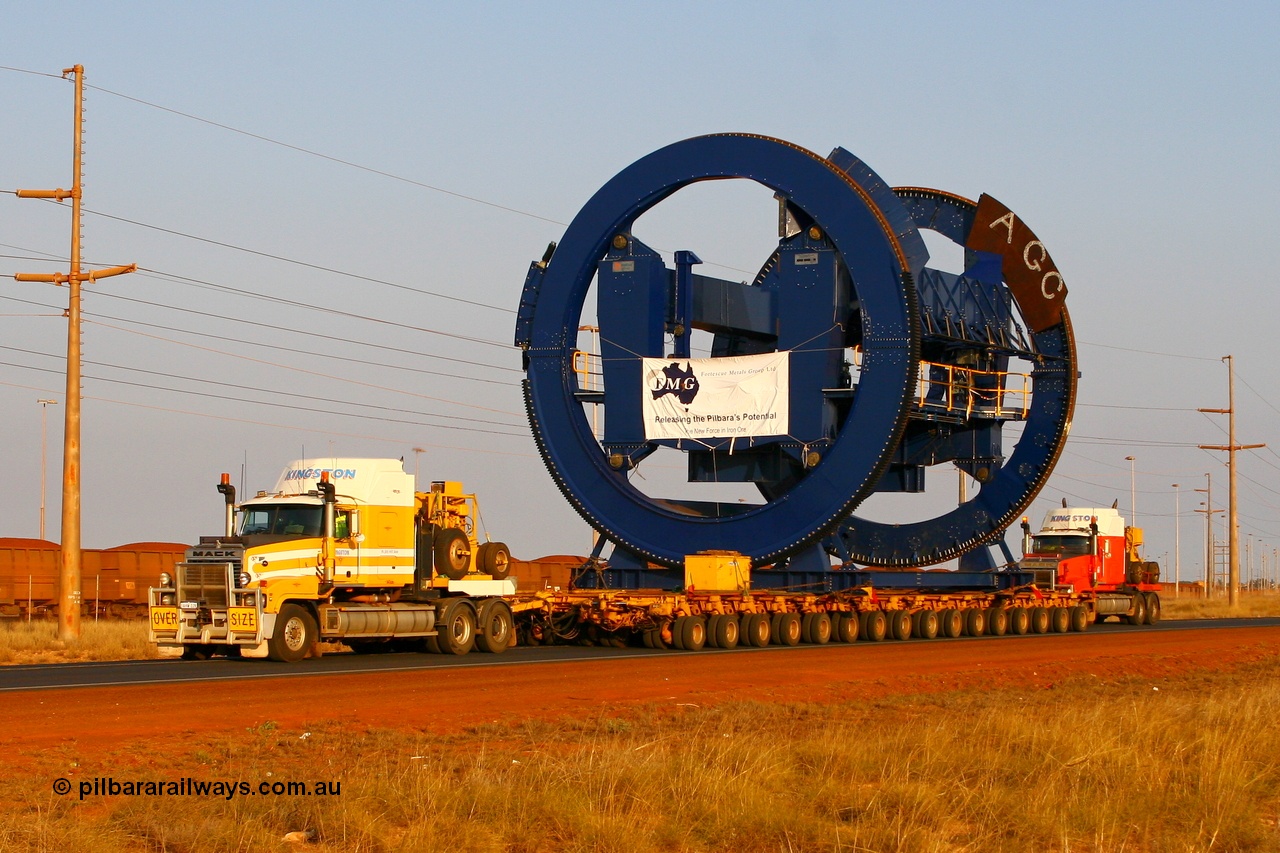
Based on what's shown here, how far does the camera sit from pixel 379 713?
19641mm

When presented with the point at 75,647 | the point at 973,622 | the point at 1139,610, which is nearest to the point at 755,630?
the point at 973,622

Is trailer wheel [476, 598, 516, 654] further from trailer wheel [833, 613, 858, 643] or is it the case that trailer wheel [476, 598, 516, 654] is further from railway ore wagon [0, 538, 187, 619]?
railway ore wagon [0, 538, 187, 619]

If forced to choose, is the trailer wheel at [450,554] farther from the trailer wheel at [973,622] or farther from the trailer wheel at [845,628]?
the trailer wheel at [973,622]

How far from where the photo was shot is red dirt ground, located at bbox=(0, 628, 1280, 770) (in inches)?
709

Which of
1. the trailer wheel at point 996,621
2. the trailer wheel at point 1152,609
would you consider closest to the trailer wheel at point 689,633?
the trailer wheel at point 996,621

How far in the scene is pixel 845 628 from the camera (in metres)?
38.9

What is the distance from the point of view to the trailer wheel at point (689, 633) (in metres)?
34.3

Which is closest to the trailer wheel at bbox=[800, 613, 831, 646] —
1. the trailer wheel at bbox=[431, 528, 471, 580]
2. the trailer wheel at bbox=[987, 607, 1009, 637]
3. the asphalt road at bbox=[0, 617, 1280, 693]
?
the asphalt road at bbox=[0, 617, 1280, 693]

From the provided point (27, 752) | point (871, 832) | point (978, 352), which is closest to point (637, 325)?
point (978, 352)

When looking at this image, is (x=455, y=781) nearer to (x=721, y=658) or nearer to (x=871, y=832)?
(x=871, y=832)

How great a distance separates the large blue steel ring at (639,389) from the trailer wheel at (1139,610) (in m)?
19.3

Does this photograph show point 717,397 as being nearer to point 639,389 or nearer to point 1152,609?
point 639,389

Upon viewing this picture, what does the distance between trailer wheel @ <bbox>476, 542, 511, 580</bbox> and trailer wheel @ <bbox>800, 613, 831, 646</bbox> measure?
8575 millimetres

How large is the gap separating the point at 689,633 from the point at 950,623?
1095 cm
